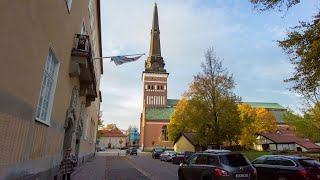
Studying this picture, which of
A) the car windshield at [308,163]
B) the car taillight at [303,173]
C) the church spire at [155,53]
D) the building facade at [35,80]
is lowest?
the car taillight at [303,173]

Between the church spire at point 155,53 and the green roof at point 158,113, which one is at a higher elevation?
the church spire at point 155,53

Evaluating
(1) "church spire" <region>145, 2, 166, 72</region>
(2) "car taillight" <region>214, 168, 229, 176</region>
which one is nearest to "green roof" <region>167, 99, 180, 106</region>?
(1) "church spire" <region>145, 2, 166, 72</region>

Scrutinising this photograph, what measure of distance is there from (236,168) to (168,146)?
76264 millimetres

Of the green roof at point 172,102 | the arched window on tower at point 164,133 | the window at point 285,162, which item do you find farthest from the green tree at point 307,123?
the green roof at point 172,102

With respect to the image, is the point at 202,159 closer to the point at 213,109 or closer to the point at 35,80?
the point at 35,80

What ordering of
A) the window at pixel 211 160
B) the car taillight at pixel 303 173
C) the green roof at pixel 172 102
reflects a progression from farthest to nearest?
the green roof at pixel 172 102, the car taillight at pixel 303 173, the window at pixel 211 160

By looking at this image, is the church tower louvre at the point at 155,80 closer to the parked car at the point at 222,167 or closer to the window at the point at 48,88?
the parked car at the point at 222,167

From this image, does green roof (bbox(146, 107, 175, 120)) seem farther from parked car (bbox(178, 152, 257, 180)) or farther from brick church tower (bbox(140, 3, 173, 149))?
parked car (bbox(178, 152, 257, 180))

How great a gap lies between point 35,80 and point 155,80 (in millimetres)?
86431

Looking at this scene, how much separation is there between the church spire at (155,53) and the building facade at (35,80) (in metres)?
81.5

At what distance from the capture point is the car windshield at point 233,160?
33.4 feet

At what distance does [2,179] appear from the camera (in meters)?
6.19

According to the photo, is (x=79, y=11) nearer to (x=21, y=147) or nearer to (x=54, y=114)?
(x=54, y=114)

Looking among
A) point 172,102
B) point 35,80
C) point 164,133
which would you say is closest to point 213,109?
point 35,80
